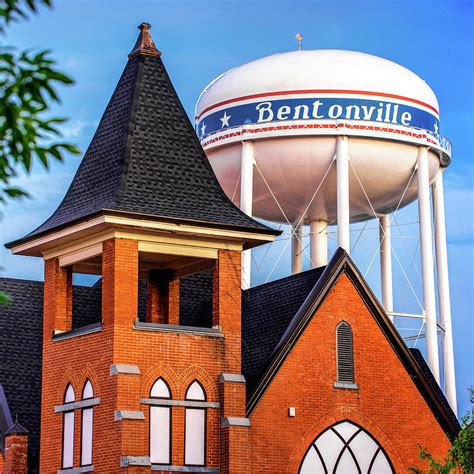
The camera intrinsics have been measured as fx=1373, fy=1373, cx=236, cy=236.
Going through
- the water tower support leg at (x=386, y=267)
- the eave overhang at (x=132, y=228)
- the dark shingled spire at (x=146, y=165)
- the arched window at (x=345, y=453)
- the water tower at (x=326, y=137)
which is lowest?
the arched window at (x=345, y=453)

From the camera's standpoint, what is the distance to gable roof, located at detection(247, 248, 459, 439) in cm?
3000

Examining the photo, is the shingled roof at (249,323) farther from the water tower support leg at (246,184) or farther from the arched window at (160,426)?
the water tower support leg at (246,184)

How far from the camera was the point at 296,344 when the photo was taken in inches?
1199

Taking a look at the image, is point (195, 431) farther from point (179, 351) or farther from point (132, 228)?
point (132, 228)

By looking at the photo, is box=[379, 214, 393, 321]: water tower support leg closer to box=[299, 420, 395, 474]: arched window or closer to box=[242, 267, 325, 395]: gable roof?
box=[242, 267, 325, 395]: gable roof

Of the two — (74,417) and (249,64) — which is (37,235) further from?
(249,64)

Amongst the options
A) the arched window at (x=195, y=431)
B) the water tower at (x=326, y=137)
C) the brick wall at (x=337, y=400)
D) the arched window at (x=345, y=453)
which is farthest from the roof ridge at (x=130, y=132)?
the water tower at (x=326, y=137)

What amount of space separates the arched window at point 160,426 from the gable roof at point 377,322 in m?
1.92

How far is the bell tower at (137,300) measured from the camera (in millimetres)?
28406

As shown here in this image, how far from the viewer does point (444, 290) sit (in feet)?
172

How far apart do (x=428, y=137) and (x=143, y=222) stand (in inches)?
885

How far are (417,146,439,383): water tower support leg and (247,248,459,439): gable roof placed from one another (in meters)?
15.9

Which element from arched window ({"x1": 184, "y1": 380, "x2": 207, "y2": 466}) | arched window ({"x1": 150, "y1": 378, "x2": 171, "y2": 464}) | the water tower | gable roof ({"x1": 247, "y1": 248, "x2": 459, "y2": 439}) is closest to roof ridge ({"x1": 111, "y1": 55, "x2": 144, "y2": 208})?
arched window ({"x1": 150, "y1": 378, "x2": 171, "y2": 464})

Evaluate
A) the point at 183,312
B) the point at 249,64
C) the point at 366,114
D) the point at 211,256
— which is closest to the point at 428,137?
the point at 366,114
